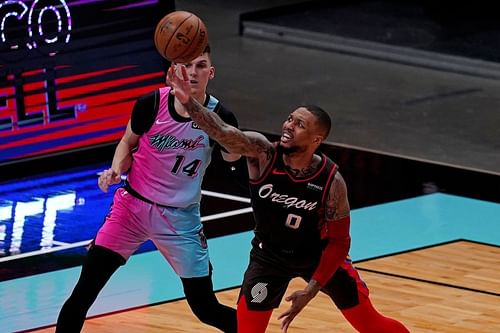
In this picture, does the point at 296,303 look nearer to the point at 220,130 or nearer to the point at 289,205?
the point at 289,205

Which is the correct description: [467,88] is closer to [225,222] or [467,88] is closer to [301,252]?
[225,222]

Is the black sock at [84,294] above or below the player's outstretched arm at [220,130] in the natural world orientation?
below

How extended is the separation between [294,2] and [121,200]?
470 inches

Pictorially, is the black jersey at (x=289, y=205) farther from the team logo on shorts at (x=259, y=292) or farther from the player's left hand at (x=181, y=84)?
the player's left hand at (x=181, y=84)

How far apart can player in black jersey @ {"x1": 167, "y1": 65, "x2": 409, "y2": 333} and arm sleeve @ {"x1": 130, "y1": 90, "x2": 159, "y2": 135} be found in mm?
619

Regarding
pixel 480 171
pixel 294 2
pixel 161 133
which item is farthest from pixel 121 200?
pixel 294 2

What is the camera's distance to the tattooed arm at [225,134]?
22.9 ft

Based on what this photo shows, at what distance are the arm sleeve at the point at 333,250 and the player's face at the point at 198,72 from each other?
1022 mm

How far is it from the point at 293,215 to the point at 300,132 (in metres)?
0.43

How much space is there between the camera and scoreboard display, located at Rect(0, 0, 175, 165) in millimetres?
12367

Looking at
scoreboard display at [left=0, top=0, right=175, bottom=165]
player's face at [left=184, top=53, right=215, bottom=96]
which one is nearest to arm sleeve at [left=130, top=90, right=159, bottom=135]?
player's face at [left=184, top=53, right=215, bottom=96]

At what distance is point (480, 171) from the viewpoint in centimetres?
1274

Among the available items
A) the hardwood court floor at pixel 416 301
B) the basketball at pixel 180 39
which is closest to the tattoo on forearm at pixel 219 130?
the basketball at pixel 180 39

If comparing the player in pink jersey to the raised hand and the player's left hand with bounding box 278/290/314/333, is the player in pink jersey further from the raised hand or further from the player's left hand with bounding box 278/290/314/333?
the player's left hand with bounding box 278/290/314/333
